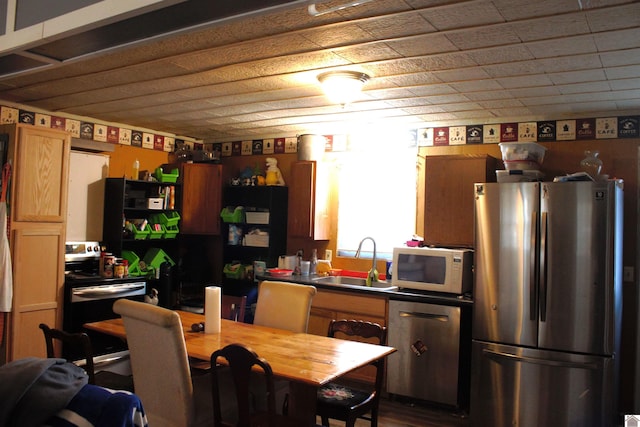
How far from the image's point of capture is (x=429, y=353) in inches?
158

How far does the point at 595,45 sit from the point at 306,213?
309 centimetres

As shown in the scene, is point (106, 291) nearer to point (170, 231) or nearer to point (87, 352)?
point (170, 231)

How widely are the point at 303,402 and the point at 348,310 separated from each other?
194 centimetres

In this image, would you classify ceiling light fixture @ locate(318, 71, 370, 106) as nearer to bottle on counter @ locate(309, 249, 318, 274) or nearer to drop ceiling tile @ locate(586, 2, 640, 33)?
drop ceiling tile @ locate(586, 2, 640, 33)

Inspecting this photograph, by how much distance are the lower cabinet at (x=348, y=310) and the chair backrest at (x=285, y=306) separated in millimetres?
994

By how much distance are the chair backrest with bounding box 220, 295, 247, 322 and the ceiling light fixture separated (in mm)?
2135

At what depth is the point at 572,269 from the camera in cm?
343

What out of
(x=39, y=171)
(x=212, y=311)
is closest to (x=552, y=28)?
(x=212, y=311)

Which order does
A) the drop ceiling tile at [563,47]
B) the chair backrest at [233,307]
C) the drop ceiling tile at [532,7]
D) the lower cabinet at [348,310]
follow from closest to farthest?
the drop ceiling tile at [532,7] < the drop ceiling tile at [563,47] < the lower cabinet at [348,310] < the chair backrest at [233,307]

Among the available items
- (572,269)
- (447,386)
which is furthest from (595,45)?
(447,386)

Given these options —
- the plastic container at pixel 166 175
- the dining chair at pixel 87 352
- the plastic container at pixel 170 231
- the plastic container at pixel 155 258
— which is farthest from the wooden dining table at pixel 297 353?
the plastic container at pixel 166 175

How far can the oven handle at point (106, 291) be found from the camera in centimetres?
436

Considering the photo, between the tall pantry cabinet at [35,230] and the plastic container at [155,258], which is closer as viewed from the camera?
the tall pantry cabinet at [35,230]

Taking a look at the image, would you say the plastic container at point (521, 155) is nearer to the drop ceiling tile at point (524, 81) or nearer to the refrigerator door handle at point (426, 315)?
the drop ceiling tile at point (524, 81)
